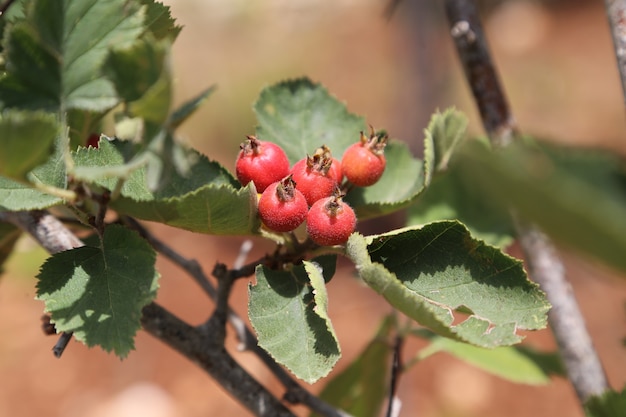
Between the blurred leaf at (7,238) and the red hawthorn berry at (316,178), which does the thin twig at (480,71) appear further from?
the blurred leaf at (7,238)

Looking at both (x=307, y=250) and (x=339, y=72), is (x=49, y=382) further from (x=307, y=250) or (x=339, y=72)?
(x=339, y=72)

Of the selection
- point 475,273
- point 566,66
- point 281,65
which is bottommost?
point 566,66

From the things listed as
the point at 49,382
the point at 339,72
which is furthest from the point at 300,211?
the point at 339,72

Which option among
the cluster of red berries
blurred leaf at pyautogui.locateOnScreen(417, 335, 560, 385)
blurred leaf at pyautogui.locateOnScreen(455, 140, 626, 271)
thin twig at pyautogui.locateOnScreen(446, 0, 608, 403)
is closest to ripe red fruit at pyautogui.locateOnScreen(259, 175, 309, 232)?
the cluster of red berries

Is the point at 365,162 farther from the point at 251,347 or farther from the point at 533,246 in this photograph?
the point at 533,246

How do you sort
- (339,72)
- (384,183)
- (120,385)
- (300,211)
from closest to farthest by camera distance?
(300,211) < (384,183) < (120,385) < (339,72)

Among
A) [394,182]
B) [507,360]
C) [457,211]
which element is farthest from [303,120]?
[507,360]
